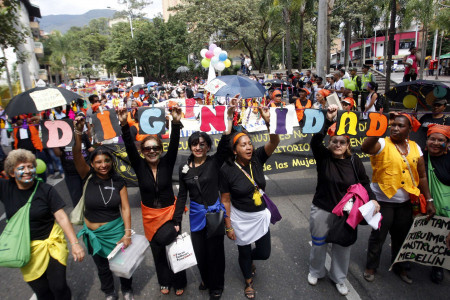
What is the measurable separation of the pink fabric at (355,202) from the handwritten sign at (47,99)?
331 centimetres

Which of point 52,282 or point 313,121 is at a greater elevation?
point 313,121

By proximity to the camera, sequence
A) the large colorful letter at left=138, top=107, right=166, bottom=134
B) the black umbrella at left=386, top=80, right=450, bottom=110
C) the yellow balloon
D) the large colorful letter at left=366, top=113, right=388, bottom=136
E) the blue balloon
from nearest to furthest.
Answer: the large colorful letter at left=366, top=113, right=388, bottom=136 < the large colorful letter at left=138, top=107, right=166, bottom=134 < the black umbrella at left=386, top=80, right=450, bottom=110 < the yellow balloon < the blue balloon

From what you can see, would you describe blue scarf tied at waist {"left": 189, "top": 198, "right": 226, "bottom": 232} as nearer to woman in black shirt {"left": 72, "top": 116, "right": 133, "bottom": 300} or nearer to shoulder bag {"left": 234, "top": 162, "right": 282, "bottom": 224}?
shoulder bag {"left": 234, "top": 162, "right": 282, "bottom": 224}

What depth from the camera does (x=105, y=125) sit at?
3678 millimetres

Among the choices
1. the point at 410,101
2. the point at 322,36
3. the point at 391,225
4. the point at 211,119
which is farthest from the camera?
the point at 322,36

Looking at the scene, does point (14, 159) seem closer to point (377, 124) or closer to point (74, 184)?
point (74, 184)

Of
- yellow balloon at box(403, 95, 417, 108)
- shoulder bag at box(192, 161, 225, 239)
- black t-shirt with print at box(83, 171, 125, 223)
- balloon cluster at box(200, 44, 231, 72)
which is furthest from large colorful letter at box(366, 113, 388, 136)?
balloon cluster at box(200, 44, 231, 72)

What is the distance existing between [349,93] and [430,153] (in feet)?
13.9

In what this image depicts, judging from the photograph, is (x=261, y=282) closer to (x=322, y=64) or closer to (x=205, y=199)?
(x=205, y=199)

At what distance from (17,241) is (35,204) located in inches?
12.8

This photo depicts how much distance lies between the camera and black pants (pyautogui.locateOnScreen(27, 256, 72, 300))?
9.01 ft

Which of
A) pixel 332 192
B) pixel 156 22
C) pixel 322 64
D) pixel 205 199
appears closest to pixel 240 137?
pixel 205 199

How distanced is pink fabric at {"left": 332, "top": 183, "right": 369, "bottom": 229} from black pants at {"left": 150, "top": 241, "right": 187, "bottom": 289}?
1795 mm

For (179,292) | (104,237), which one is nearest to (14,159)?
(104,237)
